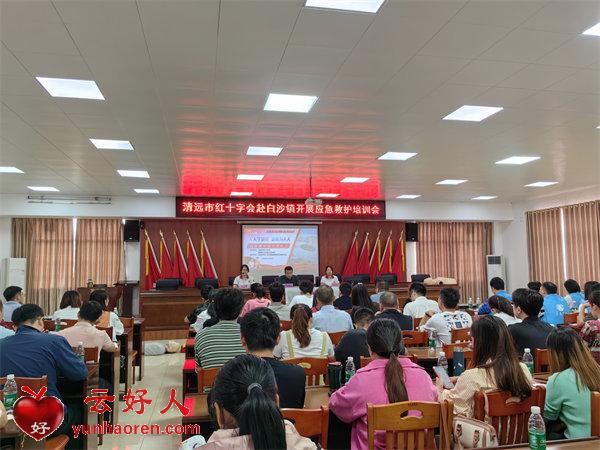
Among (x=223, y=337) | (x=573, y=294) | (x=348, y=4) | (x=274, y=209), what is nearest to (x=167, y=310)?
(x=274, y=209)

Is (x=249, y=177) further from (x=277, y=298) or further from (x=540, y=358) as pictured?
(x=540, y=358)

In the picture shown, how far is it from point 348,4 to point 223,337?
232cm

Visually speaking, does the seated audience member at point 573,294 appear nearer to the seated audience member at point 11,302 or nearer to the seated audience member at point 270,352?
the seated audience member at point 270,352

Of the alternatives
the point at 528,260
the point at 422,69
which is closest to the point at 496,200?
the point at 528,260

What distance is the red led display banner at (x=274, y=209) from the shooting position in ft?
35.5

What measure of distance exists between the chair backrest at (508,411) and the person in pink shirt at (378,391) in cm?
22

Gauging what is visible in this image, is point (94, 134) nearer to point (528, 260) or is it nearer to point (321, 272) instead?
point (321, 272)

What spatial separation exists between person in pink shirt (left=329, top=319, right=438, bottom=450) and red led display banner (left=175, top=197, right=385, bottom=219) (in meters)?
9.01

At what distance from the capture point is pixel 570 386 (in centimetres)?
218

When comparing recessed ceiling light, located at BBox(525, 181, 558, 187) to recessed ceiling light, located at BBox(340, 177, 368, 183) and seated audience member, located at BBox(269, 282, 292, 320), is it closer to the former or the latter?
recessed ceiling light, located at BBox(340, 177, 368, 183)

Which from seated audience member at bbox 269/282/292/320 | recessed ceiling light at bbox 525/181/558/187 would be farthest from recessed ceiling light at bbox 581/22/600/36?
recessed ceiling light at bbox 525/181/558/187

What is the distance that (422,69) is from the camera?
3.84 m

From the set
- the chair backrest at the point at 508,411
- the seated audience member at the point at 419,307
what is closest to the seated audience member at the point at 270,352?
the chair backrest at the point at 508,411

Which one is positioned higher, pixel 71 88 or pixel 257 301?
pixel 71 88
